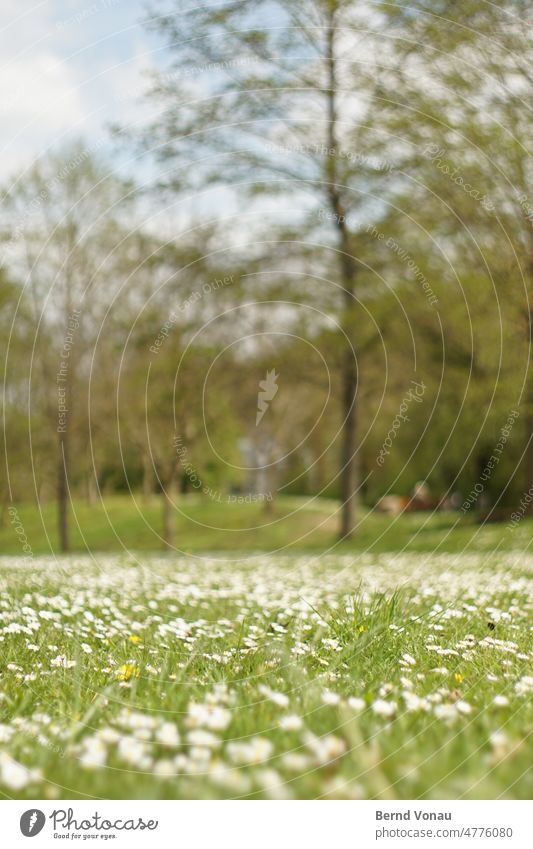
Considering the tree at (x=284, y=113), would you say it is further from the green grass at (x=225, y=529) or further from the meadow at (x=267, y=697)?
the meadow at (x=267, y=697)

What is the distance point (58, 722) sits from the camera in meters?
4.17

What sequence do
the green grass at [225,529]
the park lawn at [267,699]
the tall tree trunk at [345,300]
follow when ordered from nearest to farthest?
the park lawn at [267,699] < the tall tree trunk at [345,300] < the green grass at [225,529]

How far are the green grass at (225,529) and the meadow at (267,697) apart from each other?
1846 centimetres

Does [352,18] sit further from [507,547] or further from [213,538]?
[213,538]

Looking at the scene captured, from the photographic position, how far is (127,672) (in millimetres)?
5172

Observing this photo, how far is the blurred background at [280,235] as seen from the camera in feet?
56.0

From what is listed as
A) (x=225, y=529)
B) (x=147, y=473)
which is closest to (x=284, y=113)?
(x=147, y=473)

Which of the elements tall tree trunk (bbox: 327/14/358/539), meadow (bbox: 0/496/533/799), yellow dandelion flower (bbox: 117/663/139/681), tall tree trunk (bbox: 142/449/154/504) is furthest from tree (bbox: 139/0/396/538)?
yellow dandelion flower (bbox: 117/663/139/681)

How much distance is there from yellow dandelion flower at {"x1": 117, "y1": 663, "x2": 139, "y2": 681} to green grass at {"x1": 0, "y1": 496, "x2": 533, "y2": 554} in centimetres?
2005

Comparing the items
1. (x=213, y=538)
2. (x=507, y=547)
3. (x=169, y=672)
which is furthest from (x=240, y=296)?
(x=169, y=672)

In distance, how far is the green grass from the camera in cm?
2995
